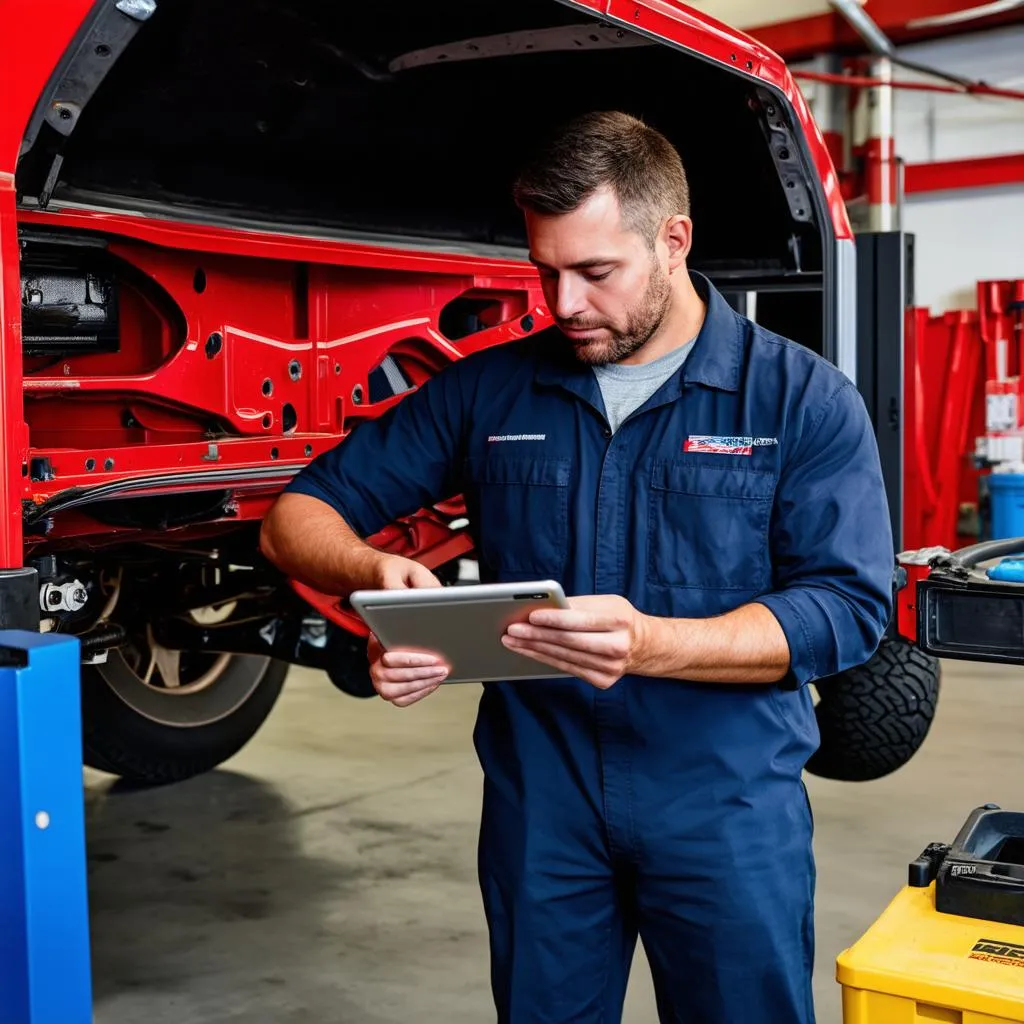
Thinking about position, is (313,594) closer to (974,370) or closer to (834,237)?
(834,237)

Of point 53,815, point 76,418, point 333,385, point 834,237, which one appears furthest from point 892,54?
point 53,815

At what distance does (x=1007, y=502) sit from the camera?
317 inches

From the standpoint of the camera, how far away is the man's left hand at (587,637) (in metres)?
1.51

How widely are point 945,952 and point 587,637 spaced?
1.87ft

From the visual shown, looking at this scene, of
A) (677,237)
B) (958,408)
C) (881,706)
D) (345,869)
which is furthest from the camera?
(958,408)

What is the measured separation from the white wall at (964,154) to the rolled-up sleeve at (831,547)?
788 centimetres

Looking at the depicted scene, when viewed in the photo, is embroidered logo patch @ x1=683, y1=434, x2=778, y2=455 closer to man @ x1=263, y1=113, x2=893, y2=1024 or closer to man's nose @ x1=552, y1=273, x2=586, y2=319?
man @ x1=263, y1=113, x2=893, y2=1024

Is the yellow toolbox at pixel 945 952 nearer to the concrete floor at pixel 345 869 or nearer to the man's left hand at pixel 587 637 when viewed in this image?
the man's left hand at pixel 587 637

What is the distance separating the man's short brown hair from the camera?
1.79 m

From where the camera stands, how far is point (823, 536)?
1781mm

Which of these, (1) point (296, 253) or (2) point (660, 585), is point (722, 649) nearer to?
(2) point (660, 585)

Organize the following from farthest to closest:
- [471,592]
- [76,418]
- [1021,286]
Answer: [1021,286], [76,418], [471,592]

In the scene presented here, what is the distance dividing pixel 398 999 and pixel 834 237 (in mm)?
2080

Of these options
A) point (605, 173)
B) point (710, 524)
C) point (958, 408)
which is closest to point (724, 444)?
point (710, 524)
